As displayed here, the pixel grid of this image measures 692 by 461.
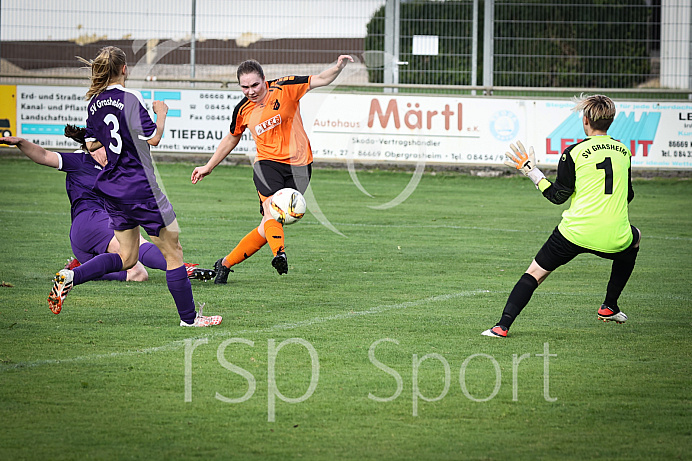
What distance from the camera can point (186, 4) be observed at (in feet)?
63.4

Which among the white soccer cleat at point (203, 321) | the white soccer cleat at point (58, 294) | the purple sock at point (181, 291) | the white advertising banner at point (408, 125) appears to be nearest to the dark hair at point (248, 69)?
the purple sock at point (181, 291)

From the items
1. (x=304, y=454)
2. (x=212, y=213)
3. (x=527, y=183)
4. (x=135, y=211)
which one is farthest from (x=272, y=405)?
(x=527, y=183)

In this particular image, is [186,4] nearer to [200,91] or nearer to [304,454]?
[200,91]

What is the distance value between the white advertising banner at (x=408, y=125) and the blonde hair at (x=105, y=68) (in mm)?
12813

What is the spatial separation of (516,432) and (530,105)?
15017mm

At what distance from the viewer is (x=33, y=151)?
6.61m

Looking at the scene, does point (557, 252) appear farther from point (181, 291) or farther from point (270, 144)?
point (270, 144)

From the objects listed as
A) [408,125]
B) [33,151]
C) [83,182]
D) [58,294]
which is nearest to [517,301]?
[58,294]

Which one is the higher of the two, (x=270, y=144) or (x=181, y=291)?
(x=270, y=144)

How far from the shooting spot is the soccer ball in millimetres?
8031

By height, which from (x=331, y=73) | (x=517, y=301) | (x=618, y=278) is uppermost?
(x=331, y=73)

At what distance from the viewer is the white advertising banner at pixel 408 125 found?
59.6ft

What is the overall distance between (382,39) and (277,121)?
11316 millimetres

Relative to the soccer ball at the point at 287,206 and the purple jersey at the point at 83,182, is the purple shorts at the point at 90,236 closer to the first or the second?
the purple jersey at the point at 83,182
